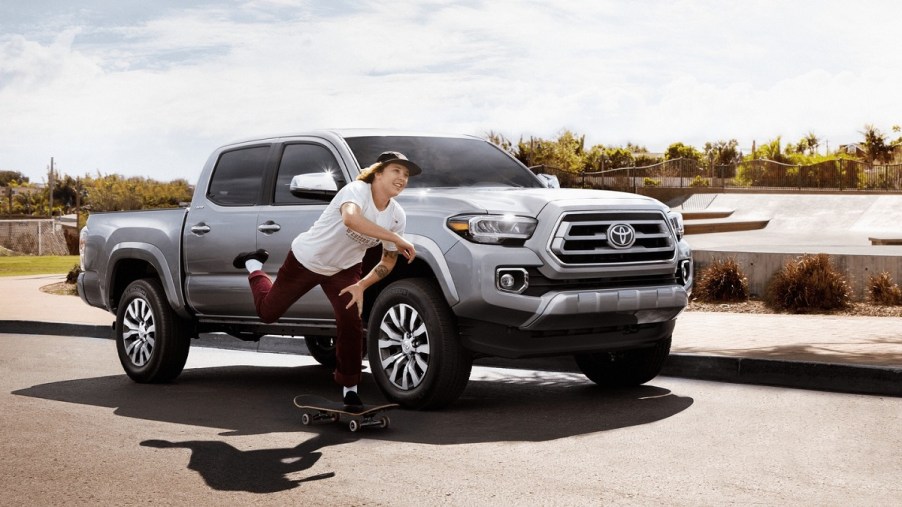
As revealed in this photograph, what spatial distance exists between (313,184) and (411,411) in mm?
1746

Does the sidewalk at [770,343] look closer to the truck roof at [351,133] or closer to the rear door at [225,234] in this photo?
the truck roof at [351,133]

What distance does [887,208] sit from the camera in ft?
113

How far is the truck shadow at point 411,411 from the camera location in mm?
7461

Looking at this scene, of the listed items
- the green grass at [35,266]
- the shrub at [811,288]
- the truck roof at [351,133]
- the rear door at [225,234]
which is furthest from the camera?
the green grass at [35,266]

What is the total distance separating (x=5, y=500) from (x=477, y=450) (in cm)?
257

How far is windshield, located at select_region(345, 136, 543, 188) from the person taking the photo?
887 cm

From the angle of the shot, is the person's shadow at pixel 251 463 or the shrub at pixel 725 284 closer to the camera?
the person's shadow at pixel 251 463

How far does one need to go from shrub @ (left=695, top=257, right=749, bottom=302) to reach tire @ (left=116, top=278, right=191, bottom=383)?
26.0 feet

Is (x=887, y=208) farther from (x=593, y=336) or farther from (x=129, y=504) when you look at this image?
(x=129, y=504)

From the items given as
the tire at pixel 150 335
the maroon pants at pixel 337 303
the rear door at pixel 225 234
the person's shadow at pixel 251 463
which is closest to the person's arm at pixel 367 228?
the maroon pants at pixel 337 303

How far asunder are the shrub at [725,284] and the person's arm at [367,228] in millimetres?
9281

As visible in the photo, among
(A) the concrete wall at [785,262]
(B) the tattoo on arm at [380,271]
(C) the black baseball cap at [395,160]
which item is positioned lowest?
(A) the concrete wall at [785,262]

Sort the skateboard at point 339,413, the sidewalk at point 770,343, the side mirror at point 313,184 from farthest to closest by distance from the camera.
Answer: the sidewalk at point 770,343 < the side mirror at point 313,184 < the skateboard at point 339,413

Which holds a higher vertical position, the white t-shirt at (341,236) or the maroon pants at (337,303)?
the white t-shirt at (341,236)
